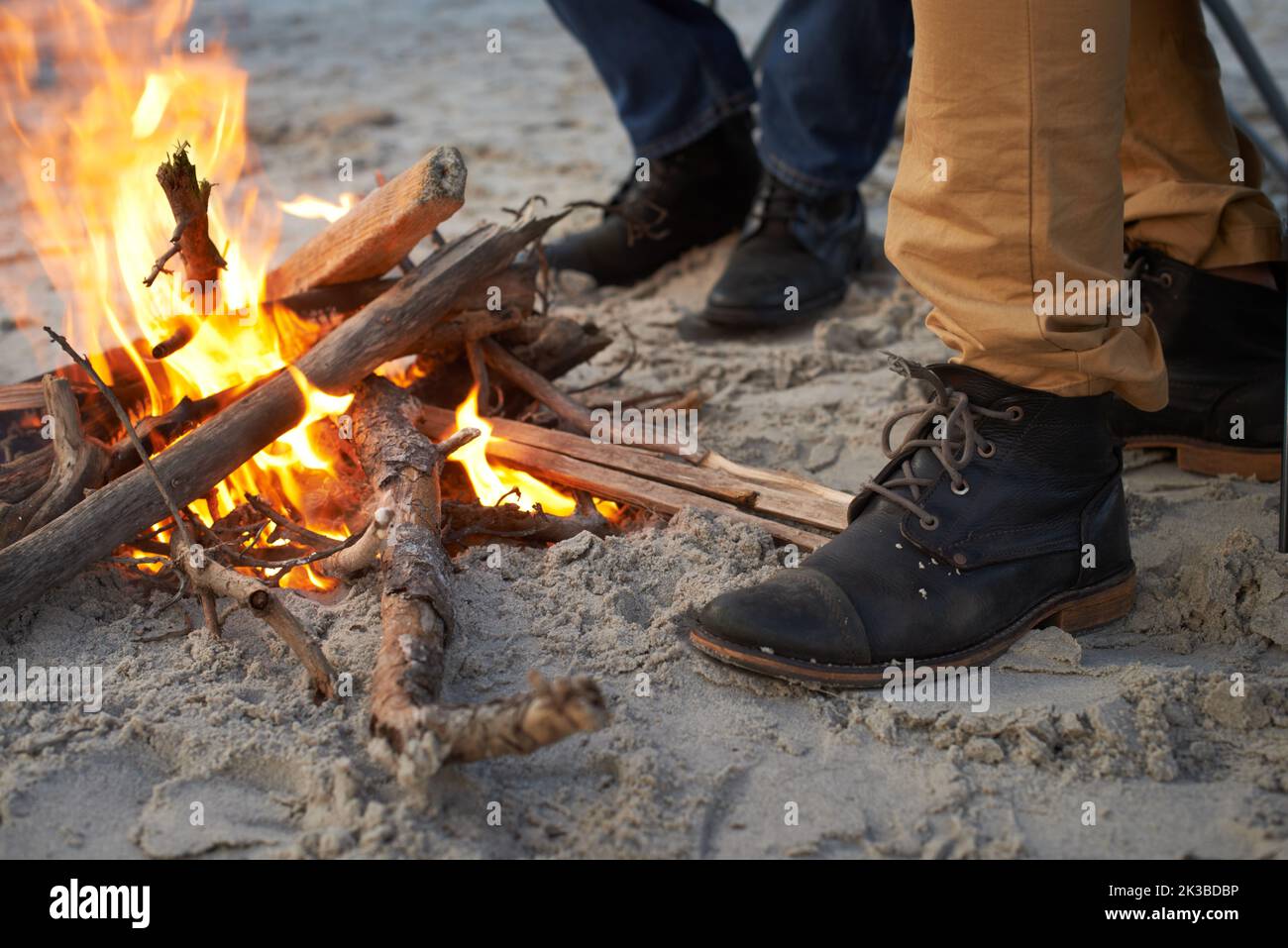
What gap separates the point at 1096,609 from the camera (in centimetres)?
196

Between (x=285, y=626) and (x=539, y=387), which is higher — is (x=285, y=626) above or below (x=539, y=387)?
below

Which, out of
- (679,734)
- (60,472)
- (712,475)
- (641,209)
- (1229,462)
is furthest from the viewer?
(641,209)

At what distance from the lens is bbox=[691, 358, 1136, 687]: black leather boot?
5.83ft

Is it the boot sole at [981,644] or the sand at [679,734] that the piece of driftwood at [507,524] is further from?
the boot sole at [981,644]

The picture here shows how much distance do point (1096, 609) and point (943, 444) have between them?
392 millimetres

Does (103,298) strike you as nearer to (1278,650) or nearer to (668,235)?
(668,235)

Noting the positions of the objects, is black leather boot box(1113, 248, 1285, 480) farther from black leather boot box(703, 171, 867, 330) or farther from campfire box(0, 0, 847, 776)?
black leather boot box(703, 171, 867, 330)

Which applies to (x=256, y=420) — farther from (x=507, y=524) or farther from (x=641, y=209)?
(x=641, y=209)

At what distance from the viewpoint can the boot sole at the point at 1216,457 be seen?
2.42m

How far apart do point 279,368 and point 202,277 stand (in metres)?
0.24

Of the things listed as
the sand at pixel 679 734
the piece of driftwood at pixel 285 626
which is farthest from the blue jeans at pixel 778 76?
A: the piece of driftwood at pixel 285 626

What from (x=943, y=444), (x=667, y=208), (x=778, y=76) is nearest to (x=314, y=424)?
(x=943, y=444)

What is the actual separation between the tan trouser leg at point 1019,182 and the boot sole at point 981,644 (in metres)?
0.35

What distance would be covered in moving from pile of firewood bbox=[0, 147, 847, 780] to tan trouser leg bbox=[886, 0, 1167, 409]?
532 mm
